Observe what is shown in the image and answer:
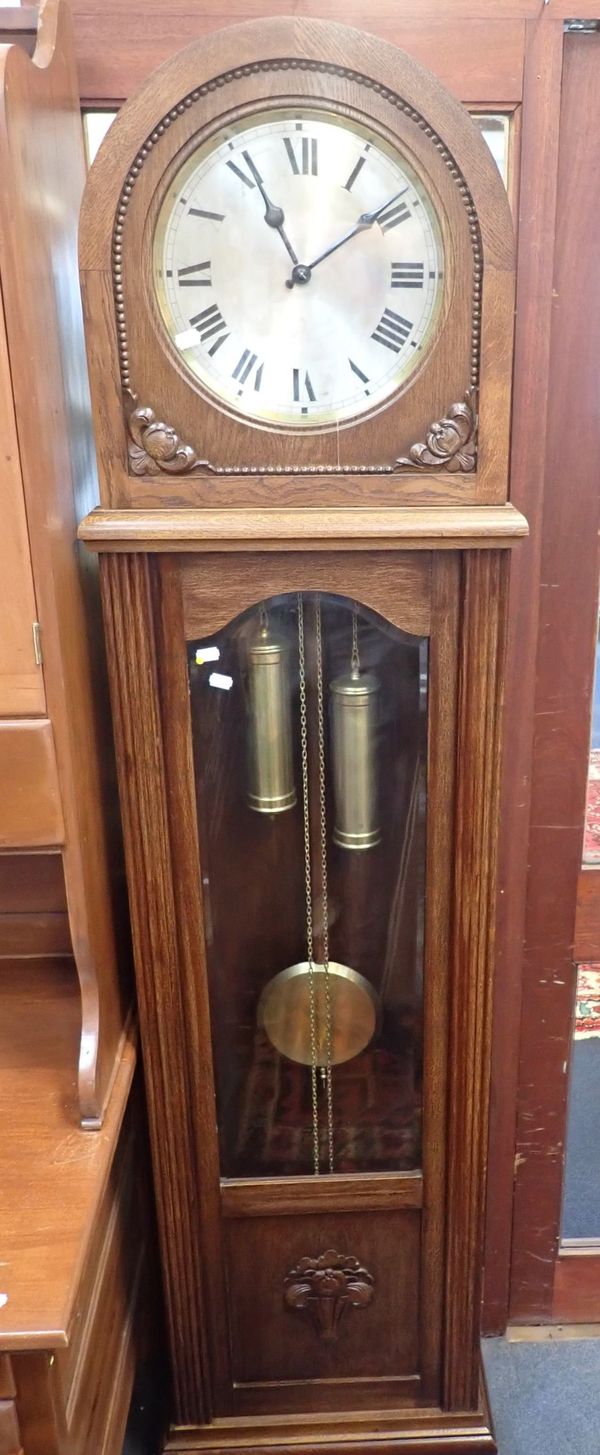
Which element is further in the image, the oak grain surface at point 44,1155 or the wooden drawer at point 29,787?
the wooden drawer at point 29,787

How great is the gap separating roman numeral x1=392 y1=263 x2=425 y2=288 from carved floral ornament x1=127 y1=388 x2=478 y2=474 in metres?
0.10

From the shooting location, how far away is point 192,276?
0.89 meters

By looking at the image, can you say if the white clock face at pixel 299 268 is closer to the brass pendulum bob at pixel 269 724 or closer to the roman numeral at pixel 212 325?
the roman numeral at pixel 212 325

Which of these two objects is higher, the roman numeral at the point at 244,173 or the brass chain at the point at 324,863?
the roman numeral at the point at 244,173

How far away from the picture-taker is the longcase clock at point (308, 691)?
2.86 ft

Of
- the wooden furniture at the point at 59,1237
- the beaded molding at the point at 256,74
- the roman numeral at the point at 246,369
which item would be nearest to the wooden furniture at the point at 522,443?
the beaded molding at the point at 256,74

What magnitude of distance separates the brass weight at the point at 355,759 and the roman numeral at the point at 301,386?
265 mm

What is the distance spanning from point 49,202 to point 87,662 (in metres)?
0.41

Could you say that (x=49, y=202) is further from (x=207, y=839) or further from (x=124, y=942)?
(x=124, y=942)

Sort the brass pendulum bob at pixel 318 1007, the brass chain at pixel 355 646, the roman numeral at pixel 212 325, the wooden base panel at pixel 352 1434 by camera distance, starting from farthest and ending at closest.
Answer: the wooden base panel at pixel 352 1434 < the brass pendulum bob at pixel 318 1007 < the brass chain at pixel 355 646 < the roman numeral at pixel 212 325

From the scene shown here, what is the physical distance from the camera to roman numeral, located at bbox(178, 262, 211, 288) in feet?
2.91

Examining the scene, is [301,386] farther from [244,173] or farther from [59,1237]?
[59,1237]

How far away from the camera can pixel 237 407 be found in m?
0.91

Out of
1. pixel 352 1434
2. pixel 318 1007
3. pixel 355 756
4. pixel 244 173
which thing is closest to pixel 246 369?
pixel 244 173
